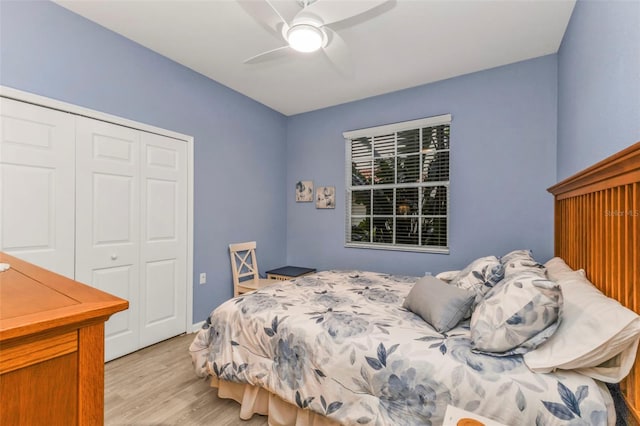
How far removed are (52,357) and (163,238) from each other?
8.31 feet

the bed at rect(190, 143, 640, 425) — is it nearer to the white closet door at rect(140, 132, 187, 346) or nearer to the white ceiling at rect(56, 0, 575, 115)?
the white closet door at rect(140, 132, 187, 346)

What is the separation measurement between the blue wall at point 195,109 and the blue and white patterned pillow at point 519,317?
287 cm

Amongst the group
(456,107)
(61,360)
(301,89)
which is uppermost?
(301,89)

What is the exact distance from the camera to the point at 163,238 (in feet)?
9.62

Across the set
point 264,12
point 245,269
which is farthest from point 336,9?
point 245,269

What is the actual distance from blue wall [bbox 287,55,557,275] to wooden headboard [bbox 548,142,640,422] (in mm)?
1185

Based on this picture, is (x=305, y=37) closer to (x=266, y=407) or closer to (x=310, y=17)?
(x=310, y=17)

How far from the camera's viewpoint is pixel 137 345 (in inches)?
106

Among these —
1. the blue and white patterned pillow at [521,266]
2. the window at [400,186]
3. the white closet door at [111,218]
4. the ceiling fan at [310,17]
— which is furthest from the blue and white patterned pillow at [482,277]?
the white closet door at [111,218]

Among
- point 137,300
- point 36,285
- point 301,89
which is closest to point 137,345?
point 137,300

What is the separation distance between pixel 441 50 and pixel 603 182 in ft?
6.64

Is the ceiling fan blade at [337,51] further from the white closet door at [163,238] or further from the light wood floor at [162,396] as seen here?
the light wood floor at [162,396]

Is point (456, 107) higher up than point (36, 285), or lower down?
higher up

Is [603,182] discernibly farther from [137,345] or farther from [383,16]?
[137,345]
